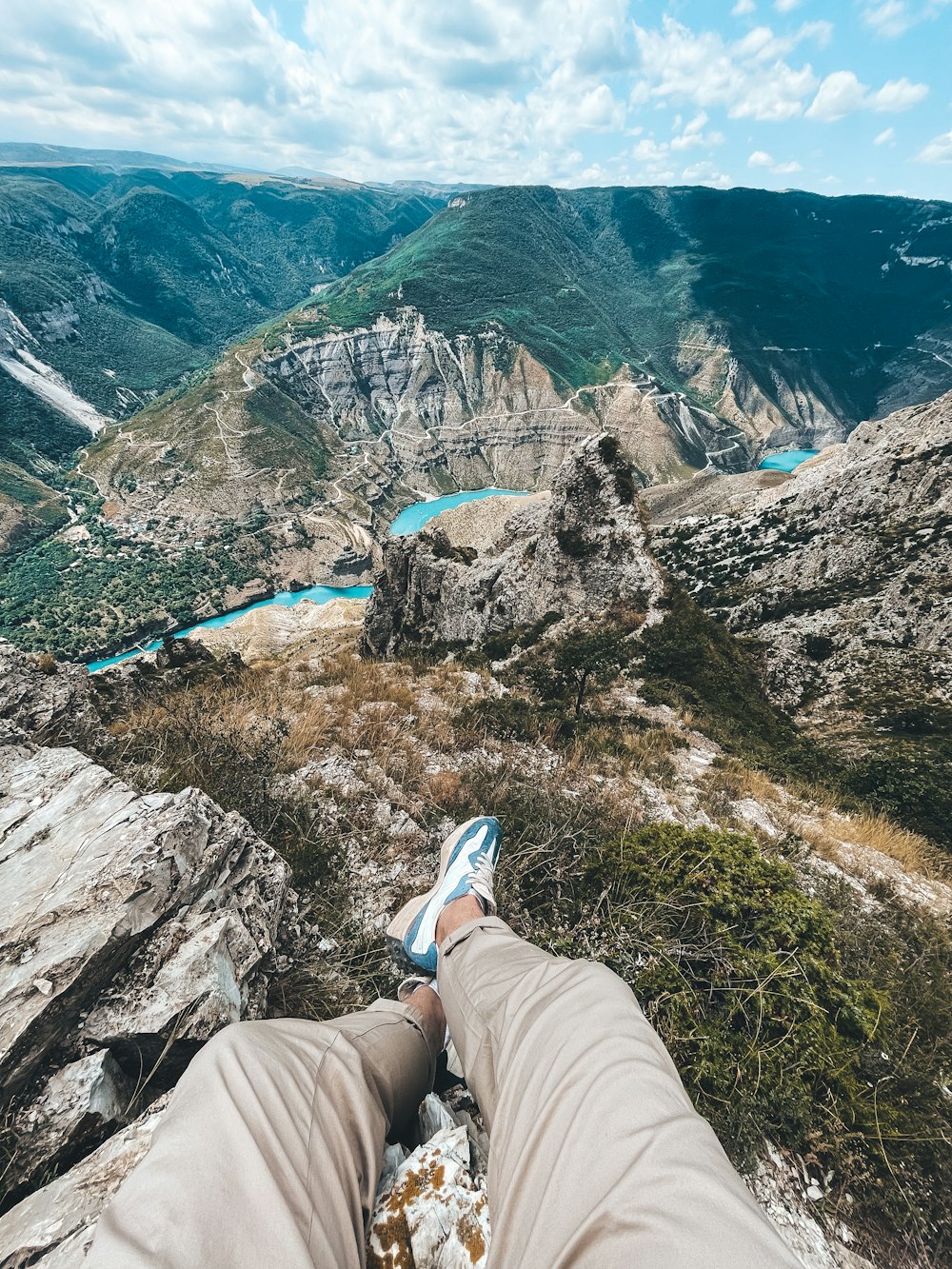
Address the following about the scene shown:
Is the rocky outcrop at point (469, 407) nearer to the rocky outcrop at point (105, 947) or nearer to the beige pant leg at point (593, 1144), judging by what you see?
the rocky outcrop at point (105, 947)

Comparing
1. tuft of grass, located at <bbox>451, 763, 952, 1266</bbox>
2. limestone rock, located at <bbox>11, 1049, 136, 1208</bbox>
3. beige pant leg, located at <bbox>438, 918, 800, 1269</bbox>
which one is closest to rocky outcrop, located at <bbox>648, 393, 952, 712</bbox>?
tuft of grass, located at <bbox>451, 763, 952, 1266</bbox>

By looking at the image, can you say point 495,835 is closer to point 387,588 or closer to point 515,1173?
point 515,1173

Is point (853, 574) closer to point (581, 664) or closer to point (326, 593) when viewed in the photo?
point (581, 664)

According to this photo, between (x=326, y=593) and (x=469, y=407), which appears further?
(x=469, y=407)

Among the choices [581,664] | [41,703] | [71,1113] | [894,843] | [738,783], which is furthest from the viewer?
[581,664]

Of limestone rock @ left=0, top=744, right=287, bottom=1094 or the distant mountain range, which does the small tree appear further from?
the distant mountain range

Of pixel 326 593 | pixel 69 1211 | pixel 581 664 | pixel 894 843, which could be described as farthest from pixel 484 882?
pixel 326 593
